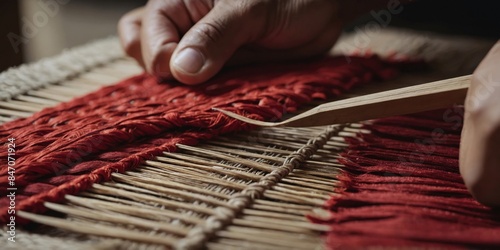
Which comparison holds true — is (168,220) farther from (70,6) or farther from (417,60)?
(70,6)

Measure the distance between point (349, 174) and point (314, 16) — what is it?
1.33ft

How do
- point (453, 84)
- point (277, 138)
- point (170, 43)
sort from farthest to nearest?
1. point (170, 43)
2. point (277, 138)
3. point (453, 84)

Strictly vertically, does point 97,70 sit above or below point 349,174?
above

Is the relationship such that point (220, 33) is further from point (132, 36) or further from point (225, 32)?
point (132, 36)

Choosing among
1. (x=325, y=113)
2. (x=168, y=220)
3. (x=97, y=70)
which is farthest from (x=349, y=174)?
(x=97, y=70)

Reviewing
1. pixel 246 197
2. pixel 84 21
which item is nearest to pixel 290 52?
pixel 246 197

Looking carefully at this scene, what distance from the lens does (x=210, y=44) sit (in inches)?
31.3

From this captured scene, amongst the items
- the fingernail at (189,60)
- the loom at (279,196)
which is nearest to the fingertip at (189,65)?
→ the fingernail at (189,60)

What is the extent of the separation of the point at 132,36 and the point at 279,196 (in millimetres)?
521

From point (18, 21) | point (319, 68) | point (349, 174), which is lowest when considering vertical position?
point (349, 174)

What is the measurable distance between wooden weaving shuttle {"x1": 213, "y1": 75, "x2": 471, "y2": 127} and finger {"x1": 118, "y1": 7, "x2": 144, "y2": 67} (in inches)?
14.9

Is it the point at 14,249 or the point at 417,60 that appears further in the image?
the point at 417,60

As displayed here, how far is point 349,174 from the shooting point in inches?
23.0

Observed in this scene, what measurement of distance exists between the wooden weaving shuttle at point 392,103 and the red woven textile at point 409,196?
0.05m
